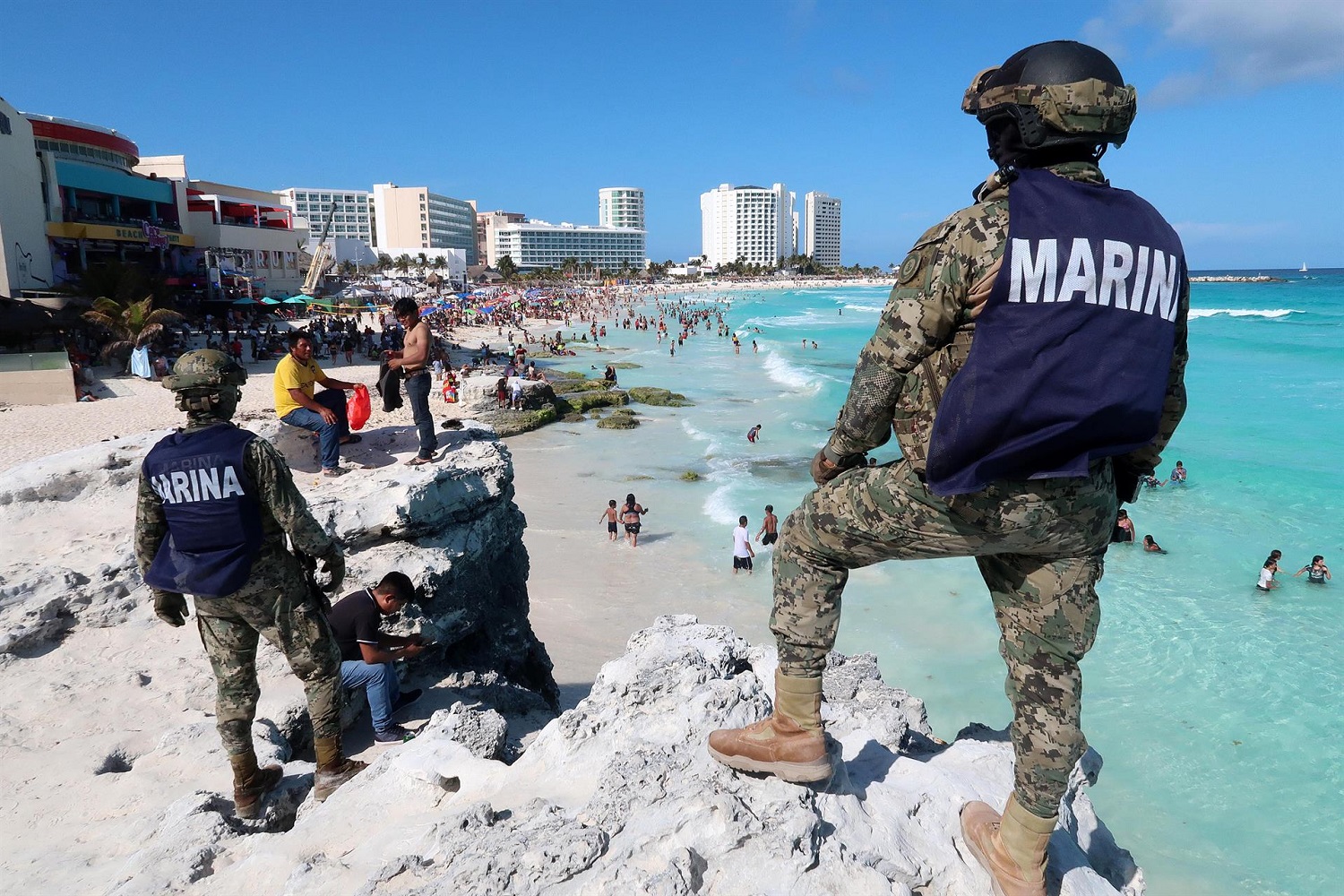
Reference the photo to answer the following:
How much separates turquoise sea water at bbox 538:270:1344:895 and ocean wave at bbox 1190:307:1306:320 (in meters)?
59.6

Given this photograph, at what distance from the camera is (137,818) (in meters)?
3.46

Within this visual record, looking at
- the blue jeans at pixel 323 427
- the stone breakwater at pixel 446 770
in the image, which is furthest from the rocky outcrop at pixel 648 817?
the blue jeans at pixel 323 427

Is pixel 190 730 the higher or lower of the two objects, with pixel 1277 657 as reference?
higher

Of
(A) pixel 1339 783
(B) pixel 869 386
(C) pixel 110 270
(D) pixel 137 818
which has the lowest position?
(A) pixel 1339 783

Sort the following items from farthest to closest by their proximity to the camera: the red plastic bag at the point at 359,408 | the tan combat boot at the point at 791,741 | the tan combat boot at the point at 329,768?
the red plastic bag at the point at 359,408 → the tan combat boot at the point at 329,768 → the tan combat boot at the point at 791,741

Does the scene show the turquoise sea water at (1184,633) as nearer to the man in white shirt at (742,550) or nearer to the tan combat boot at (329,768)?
the man in white shirt at (742,550)

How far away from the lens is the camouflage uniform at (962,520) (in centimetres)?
191

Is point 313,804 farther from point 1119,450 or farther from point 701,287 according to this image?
point 701,287

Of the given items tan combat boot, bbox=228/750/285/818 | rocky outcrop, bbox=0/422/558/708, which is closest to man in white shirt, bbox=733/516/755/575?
rocky outcrop, bbox=0/422/558/708

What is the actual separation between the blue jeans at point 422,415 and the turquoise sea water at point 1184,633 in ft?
20.9

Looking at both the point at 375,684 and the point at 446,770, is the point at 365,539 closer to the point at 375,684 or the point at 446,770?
the point at 375,684

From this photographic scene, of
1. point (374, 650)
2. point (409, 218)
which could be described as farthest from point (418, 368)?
point (409, 218)

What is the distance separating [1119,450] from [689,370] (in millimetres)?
39207

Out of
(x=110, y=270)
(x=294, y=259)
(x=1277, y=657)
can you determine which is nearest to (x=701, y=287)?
(x=294, y=259)
